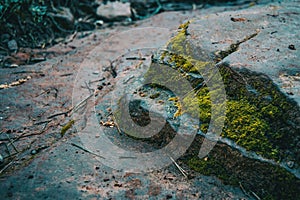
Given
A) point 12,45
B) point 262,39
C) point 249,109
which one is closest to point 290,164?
point 249,109

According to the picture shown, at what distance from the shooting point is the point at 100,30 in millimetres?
6172

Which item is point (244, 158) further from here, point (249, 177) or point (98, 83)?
point (98, 83)

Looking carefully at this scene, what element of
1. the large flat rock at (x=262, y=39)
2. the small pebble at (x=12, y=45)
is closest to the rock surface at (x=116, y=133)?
the large flat rock at (x=262, y=39)

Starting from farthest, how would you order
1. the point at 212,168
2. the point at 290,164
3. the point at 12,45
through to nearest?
the point at 12,45 → the point at 212,168 → the point at 290,164

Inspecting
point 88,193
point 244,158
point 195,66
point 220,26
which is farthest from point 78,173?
point 220,26

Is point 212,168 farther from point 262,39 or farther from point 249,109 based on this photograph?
point 262,39

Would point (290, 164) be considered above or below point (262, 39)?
below

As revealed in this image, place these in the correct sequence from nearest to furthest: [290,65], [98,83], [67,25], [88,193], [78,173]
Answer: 1. [88,193]
2. [78,173]
3. [290,65]
4. [98,83]
5. [67,25]

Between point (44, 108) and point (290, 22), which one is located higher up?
point (290, 22)

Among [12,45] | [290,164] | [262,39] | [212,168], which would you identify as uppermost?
[262,39]

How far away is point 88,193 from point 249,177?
113cm

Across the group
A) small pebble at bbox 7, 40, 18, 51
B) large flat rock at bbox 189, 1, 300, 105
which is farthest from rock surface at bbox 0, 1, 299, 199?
small pebble at bbox 7, 40, 18, 51

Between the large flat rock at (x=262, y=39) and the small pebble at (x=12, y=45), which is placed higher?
the large flat rock at (x=262, y=39)

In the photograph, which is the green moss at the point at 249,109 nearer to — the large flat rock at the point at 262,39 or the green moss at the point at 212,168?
the large flat rock at the point at 262,39
